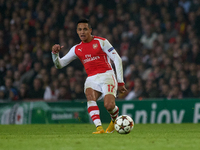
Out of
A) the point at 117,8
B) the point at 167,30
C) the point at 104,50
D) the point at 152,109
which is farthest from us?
the point at 117,8

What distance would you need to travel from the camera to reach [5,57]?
Answer: 13867 millimetres

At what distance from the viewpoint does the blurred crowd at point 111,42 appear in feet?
38.7

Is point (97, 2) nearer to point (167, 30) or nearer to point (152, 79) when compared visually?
point (167, 30)

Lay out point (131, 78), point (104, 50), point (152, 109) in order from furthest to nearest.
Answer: point (131, 78), point (152, 109), point (104, 50)

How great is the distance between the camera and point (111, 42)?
44.5 ft

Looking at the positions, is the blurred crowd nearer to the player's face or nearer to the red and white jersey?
the red and white jersey

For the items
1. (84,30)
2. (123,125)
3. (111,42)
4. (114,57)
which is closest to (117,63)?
(114,57)

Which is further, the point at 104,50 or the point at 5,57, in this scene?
the point at 5,57

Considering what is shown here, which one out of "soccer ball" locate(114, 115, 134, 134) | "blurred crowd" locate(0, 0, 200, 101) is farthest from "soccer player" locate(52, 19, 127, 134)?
"blurred crowd" locate(0, 0, 200, 101)

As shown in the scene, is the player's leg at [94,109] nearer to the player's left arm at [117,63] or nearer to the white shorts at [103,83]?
the white shorts at [103,83]

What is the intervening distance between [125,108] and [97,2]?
17.8 feet

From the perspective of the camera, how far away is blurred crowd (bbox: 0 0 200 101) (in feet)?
38.7

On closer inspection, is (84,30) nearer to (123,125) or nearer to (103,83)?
(103,83)

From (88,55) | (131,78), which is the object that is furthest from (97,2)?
(88,55)
